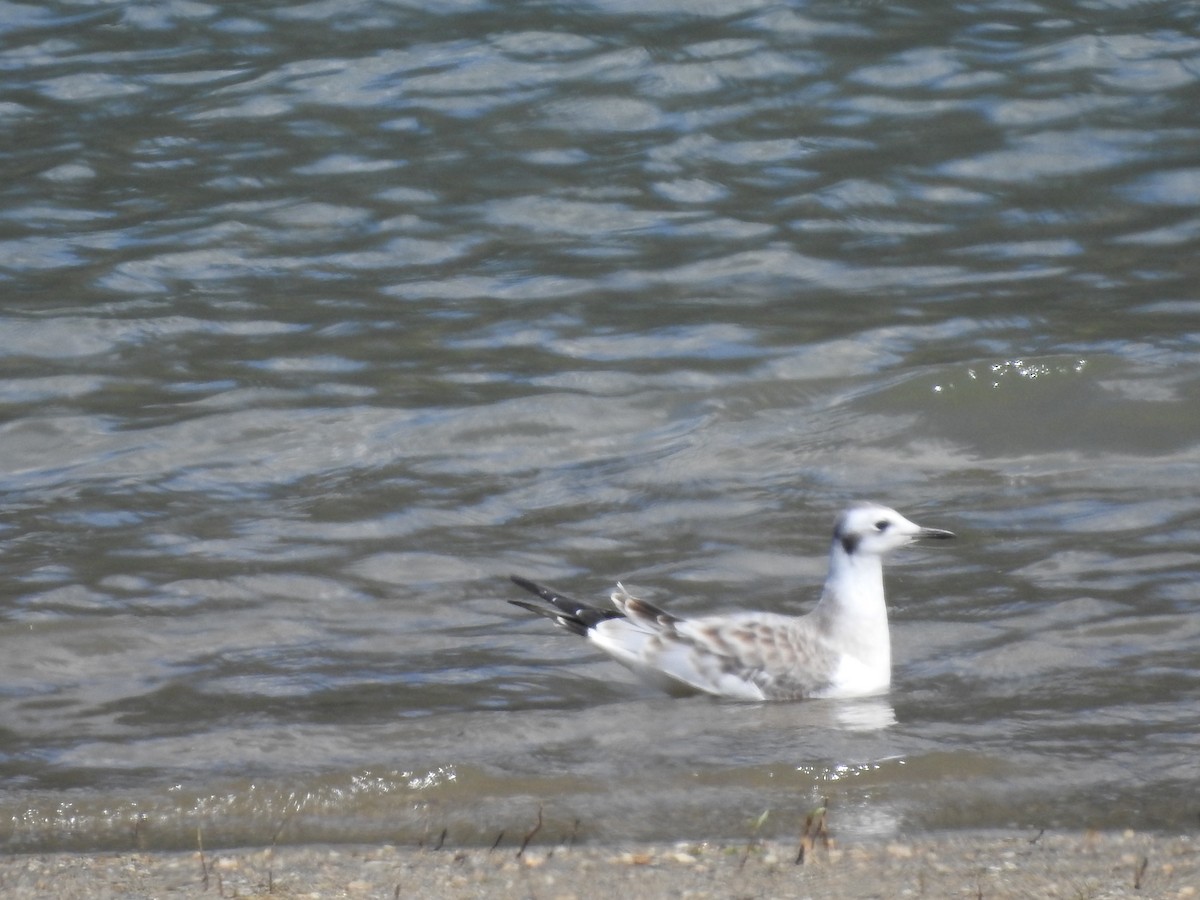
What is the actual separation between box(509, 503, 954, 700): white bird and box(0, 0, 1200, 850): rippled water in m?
0.13

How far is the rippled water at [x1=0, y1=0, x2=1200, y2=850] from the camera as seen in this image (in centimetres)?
657

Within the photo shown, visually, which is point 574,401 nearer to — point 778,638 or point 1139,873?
point 778,638

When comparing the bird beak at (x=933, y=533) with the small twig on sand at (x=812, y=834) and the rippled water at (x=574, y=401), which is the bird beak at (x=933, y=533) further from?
the small twig on sand at (x=812, y=834)

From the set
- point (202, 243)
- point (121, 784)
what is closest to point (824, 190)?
point (202, 243)

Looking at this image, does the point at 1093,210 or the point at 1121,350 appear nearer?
the point at 1121,350

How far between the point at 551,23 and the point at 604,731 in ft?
37.7

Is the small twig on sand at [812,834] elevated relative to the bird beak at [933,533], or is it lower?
lower

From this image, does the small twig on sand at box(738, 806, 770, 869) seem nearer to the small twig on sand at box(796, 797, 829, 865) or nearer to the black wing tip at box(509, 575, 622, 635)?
the small twig on sand at box(796, 797, 829, 865)

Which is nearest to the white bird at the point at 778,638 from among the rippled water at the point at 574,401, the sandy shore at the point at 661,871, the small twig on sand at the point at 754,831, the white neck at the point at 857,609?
the white neck at the point at 857,609

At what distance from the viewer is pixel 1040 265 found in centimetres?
1234

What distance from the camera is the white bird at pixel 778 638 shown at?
288 inches

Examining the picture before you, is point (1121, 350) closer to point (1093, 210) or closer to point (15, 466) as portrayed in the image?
point (1093, 210)

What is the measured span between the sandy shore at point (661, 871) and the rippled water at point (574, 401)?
30cm

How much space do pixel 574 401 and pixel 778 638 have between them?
3263mm
